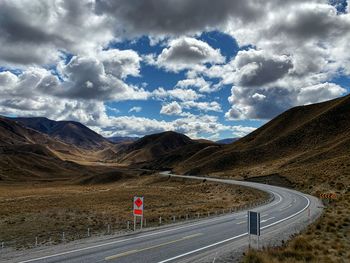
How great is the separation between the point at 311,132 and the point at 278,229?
431 ft

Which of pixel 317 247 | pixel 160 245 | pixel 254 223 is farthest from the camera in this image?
pixel 160 245

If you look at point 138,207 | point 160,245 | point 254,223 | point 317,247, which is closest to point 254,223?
point 254,223

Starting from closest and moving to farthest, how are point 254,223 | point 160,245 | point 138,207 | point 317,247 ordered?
point 254,223, point 317,247, point 160,245, point 138,207

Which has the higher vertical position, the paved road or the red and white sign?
the red and white sign

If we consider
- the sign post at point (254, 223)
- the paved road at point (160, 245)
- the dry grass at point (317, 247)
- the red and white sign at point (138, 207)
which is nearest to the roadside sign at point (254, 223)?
the sign post at point (254, 223)

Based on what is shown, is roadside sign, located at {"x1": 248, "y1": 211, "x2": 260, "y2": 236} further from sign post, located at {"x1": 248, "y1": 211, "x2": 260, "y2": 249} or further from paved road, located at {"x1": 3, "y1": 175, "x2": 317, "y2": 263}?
paved road, located at {"x1": 3, "y1": 175, "x2": 317, "y2": 263}

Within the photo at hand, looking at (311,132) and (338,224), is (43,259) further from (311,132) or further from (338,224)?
(311,132)

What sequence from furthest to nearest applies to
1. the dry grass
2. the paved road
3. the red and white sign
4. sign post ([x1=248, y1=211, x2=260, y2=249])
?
the red and white sign → the paved road → sign post ([x1=248, y1=211, x2=260, y2=249]) → the dry grass

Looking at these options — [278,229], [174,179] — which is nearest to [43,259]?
[278,229]

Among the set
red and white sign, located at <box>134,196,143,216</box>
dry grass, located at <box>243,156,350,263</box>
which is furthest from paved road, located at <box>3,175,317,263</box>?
dry grass, located at <box>243,156,350,263</box>

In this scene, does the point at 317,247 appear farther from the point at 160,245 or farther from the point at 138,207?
the point at 138,207

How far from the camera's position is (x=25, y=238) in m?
25.2

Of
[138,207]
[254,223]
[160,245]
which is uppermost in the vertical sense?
[254,223]

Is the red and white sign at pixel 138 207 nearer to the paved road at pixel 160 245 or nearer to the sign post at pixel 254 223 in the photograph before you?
the paved road at pixel 160 245
